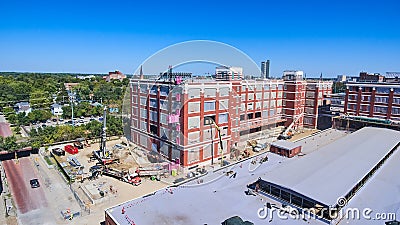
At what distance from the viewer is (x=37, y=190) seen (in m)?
21.2

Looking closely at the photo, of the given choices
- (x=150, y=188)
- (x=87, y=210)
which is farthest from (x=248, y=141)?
(x=87, y=210)

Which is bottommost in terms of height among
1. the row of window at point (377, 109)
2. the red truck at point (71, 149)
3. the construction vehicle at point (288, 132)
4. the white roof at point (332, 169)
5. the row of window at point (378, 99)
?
the red truck at point (71, 149)

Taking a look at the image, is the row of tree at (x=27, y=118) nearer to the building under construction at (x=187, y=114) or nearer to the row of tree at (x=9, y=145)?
the row of tree at (x=9, y=145)

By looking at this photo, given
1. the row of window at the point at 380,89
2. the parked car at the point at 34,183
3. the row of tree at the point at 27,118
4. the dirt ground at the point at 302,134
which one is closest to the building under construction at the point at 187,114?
the dirt ground at the point at 302,134

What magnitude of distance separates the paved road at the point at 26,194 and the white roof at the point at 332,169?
48.3ft

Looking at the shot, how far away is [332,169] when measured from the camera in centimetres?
1491

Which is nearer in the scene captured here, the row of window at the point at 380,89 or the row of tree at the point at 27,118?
the row of window at the point at 380,89

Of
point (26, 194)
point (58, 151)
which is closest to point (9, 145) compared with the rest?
point (58, 151)

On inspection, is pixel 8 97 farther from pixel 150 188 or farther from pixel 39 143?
pixel 150 188

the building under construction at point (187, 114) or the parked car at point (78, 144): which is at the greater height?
the building under construction at point (187, 114)

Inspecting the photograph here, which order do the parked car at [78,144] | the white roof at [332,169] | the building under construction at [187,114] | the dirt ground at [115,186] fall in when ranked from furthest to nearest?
the parked car at [78,144] → the building under construction at [187,114] → the dirt ground at [115,186] → the white roof at [332,169]

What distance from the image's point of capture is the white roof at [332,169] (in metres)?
12.5

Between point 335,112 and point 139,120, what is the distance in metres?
29.1

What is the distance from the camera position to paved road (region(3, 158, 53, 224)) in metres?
17.3
